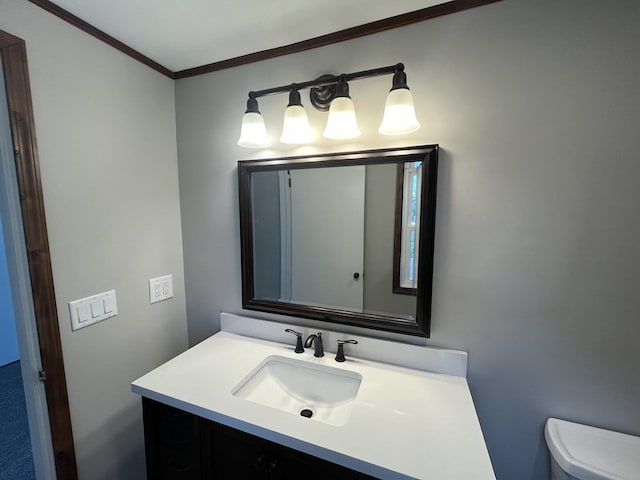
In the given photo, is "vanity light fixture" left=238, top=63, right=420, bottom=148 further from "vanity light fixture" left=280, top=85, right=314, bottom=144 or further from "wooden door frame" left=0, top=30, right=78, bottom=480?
"wooden door frame" left=0, top=30, right=78, bottom=480

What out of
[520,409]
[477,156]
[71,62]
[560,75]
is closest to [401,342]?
[520,409]

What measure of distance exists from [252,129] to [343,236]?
61cm

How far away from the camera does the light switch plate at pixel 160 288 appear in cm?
137

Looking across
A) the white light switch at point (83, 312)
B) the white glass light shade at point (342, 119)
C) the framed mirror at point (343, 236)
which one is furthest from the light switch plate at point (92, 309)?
the white glass light shade at point (342, 119)

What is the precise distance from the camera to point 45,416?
99 cm

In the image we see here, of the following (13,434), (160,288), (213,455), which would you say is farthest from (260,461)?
(13,434)

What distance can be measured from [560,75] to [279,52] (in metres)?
1.07

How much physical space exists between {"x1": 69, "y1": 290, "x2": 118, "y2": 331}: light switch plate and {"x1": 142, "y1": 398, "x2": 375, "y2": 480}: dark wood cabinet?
0.40 meters

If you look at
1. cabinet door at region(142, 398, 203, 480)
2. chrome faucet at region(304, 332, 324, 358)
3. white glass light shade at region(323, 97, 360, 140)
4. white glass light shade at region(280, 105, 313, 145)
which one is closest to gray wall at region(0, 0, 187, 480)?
cabinet door at region(142, 398, 203, 480)

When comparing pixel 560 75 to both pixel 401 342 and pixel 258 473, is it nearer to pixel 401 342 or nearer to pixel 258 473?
pixel 401 342

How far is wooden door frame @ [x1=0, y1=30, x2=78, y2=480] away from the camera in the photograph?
2.87ft

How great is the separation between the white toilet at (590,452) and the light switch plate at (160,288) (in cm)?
173

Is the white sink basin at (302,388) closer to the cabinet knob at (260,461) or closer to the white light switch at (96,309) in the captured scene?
the cabinet knob at (260,461)

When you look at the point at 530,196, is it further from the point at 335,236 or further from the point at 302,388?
the point at 302,388
